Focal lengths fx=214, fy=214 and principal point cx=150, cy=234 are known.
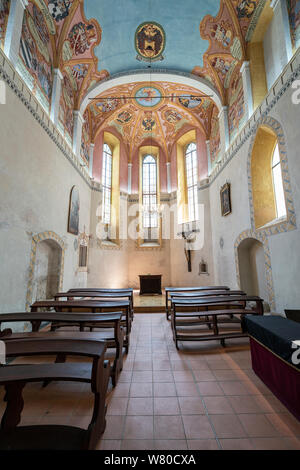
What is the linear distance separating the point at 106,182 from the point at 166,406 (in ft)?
38.5

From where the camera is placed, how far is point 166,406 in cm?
Answer: 238

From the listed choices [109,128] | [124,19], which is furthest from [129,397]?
[109,128]

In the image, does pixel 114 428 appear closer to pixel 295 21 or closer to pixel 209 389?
pixel 209 389

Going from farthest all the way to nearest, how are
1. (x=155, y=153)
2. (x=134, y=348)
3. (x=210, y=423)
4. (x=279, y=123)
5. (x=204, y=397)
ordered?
1. (x=155, y=153)
2. (x=279, y=123)
3. (x=134, y=348)
4. (x=204, y=397)
5. (x=210, y=423)

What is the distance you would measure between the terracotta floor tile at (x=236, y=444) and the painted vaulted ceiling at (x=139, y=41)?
329 inches

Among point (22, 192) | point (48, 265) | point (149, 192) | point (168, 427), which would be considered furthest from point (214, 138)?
point (168, 427)

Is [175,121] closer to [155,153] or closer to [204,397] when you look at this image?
[155,153]

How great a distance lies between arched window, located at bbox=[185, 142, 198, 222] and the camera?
12.1 meters

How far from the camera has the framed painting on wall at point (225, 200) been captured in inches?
328

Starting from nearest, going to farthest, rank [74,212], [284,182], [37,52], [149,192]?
[284,182], [37,52], [74,212], [149,192]

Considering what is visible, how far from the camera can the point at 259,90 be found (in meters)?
6.95

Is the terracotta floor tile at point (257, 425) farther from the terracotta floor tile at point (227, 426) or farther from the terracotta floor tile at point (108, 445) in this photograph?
the terracotta floor tile at point (108, 445)

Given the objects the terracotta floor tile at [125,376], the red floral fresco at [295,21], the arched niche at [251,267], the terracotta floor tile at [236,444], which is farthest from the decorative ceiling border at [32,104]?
the arched niche at [251,267]

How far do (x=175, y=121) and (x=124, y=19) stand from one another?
18.3ft
